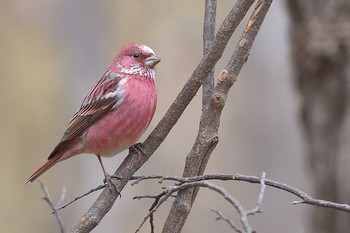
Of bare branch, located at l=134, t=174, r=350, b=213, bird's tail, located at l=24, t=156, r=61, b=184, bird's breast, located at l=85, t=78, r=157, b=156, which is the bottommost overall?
bare branch, located at l=134, t=174, r=350, b=213

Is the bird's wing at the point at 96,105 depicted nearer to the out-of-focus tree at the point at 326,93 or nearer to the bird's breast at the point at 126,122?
the bird's breast at the point at 126,122

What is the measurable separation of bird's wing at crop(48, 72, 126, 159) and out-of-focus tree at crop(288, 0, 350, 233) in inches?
70.8

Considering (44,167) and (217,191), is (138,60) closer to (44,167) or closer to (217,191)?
(44,167)

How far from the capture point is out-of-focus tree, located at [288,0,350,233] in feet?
21.5

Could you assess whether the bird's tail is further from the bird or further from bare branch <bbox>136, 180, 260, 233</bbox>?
bare branch <bbox>136, 180, 260, 233</bbox>

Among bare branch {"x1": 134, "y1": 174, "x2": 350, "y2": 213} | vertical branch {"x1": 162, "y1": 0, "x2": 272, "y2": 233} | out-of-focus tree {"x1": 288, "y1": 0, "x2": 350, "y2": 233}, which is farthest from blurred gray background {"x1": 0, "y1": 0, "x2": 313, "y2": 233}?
bare branch {"x1": 134, "y1": 174, "x2": 350, "y2": 213}

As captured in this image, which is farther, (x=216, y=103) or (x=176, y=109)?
(x=176, y=109)

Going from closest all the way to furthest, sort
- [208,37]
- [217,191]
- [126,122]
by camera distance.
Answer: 1. [217,191]
2. [208,37]
3. [126,122]

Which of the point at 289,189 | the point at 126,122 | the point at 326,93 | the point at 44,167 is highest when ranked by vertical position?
the point at 326,93

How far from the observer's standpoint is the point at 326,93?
22.1 ft

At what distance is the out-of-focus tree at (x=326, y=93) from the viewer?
6566mm

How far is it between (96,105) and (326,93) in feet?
6.77

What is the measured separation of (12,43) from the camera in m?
18.1

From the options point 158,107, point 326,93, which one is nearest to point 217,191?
point 326,93
